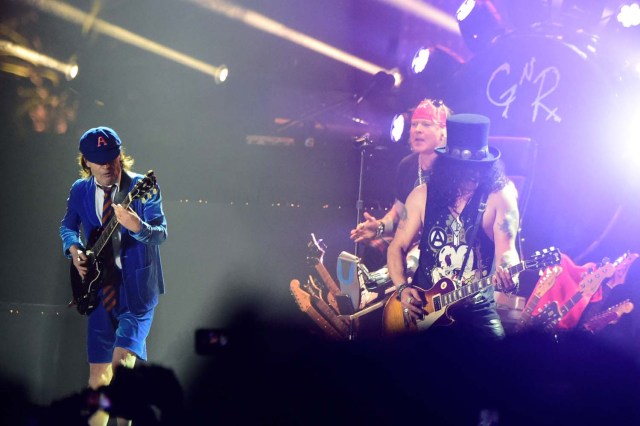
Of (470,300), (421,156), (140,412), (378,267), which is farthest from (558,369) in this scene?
(140,412)

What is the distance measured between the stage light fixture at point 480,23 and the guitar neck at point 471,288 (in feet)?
4.87

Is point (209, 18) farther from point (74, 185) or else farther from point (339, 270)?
point (339, 270)

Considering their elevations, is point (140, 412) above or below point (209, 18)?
below

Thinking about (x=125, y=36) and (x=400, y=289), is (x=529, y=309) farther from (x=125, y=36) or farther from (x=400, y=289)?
(x=125, y=36)

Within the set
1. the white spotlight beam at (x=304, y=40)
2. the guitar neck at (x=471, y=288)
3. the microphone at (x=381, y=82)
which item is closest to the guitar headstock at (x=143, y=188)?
the white spotlight beam at (x=304, y=40)

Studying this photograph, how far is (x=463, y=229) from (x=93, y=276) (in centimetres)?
245

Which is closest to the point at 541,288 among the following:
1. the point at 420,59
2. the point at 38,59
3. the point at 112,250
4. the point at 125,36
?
the point at 420,59

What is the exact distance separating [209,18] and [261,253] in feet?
5.63

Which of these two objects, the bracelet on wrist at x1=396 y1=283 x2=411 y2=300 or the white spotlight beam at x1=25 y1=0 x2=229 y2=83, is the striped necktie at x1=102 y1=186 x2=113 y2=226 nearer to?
the white spotlight beam at x1=25 y1=0 x2=229 y2=83

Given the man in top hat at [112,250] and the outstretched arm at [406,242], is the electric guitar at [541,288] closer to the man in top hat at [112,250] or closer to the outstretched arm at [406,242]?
the outstretched arm at [406,242]

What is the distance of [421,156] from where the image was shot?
4.82 m

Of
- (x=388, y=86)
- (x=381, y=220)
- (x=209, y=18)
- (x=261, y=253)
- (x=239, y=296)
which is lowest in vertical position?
(x=239, y=296)

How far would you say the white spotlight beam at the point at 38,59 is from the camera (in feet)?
15.3

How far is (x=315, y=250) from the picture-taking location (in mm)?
4957
